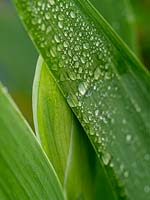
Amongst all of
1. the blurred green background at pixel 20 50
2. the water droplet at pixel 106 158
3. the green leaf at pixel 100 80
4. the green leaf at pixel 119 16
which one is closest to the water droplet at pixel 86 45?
the green leaf at pixel 100 80

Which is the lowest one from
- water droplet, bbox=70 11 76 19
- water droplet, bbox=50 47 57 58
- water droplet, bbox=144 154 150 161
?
water droplet, bbox=144 154 150 161

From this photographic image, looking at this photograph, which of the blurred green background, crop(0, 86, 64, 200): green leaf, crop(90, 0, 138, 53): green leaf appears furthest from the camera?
the blurred green background

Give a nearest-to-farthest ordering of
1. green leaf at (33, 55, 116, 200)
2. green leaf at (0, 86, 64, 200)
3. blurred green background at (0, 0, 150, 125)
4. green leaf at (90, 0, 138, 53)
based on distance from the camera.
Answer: green leaf at (0, 86, 64, 200), green leaf at (33, 55, 116, 200), green leaf at (90, 0, 138, 53), blurred green background at (0, 0, 150, 125)

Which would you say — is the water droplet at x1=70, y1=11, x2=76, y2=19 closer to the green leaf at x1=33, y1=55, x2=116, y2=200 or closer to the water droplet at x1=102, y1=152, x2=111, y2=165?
the green leaf at x1=33, y1=55, x2=116, y2=200

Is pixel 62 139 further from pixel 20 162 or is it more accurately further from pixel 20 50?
pixel 20 50

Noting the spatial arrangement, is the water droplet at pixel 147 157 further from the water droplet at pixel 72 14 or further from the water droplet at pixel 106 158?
the water droplet at pixel 72 14

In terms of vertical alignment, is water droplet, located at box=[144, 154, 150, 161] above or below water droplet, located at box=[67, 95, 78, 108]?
below

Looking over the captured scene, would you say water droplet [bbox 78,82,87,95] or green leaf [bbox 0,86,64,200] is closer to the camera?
green leaf [bbox 0,86,64,200]

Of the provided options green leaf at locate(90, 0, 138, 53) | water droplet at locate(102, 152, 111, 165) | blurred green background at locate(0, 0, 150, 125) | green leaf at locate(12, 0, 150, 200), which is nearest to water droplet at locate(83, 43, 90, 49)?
green leaf at locate(12, 0, 150, 200)

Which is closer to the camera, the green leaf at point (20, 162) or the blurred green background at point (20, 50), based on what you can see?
the green leaf at point (20, 162)
